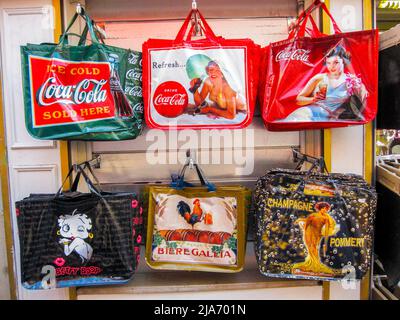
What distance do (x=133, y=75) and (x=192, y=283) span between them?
127 centimetres

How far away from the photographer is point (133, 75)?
5.47 ft

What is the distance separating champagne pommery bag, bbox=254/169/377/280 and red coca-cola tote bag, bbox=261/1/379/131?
0.37 m

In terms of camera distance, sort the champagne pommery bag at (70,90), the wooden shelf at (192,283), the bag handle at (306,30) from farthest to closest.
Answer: the wooden shelf at (192,283), the bag handle at (306,30), the champagne pommery bag at (70,90)

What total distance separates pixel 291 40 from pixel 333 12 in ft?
1.44

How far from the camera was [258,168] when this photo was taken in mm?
2031

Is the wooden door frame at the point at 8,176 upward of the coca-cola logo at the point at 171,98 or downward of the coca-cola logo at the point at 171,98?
downward

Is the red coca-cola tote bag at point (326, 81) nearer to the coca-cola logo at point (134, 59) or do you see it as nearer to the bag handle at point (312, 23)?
the bag handle at point (312, 23)

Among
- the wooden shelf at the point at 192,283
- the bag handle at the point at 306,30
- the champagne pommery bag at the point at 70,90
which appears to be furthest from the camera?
the wooden shelf at the point at 192,283

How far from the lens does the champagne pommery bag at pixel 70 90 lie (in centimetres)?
156

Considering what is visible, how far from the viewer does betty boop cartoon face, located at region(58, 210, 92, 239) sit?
165 cm

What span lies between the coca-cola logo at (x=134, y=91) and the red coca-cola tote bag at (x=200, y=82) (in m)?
0.06

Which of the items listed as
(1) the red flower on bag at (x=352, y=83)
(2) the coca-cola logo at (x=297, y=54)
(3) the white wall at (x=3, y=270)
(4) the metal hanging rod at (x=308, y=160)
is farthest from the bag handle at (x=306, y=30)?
(3) the white wall at (x=3, y=270)
